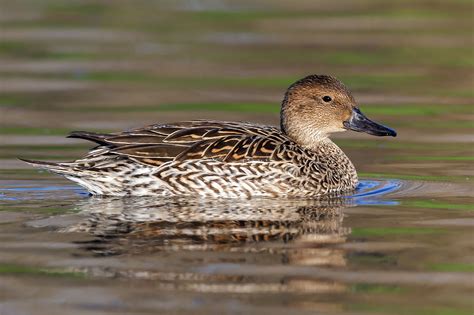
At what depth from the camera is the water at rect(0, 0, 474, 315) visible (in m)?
7.72

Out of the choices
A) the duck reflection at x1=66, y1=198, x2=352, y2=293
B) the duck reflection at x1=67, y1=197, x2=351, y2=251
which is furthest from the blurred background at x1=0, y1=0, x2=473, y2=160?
the duck reflection at x1=66, y1=198, x2=352, y2=293

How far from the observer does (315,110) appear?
11.7 metres

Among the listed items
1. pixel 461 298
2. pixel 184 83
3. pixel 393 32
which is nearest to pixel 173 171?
pixel 461 298

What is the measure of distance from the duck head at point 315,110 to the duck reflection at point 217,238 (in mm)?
1022

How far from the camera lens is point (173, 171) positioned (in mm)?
10680

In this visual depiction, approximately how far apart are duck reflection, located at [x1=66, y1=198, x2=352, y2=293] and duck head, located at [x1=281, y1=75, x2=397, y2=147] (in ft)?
3.35

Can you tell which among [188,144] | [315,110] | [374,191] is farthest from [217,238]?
[315,110]

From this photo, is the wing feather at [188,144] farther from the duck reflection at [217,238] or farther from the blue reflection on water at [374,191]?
the blue reflection on water at [374,191]

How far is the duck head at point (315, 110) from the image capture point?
1166 cm

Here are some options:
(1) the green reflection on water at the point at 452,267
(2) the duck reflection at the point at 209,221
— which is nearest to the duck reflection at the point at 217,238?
(2) the duck reflection at the point at 209,221

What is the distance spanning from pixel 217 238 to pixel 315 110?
2.97 m

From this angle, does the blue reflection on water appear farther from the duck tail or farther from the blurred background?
the duck tail

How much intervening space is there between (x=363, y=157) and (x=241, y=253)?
4.52 m

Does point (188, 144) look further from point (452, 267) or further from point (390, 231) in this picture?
point (452, 267)
